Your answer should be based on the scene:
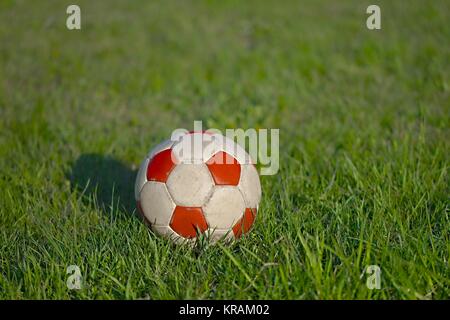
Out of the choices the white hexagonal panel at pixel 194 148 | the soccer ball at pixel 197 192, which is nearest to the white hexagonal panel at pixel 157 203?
the soccer ball at pixel 197 192

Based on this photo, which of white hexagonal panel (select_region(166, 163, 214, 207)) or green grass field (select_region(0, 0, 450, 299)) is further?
white hexagonal panel (select_region(166, 163, 214, 207))

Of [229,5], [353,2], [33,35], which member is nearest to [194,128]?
[33,35]

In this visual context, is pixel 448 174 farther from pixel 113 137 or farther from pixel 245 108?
pixel 113 137

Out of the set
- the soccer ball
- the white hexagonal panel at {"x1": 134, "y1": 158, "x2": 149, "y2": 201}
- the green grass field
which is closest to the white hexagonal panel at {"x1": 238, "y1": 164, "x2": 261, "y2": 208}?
the soccer ball

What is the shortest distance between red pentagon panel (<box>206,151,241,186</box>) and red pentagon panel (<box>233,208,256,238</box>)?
0.18 m

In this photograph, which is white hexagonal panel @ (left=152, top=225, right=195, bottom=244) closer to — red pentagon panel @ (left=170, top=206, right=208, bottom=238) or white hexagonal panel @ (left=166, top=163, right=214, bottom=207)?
red pentagon panel @ (left=170, top=206, right=208, bottom=238)

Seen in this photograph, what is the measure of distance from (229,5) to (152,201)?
6632 mm

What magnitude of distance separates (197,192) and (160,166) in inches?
10.8

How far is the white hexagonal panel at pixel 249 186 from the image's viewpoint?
109 inches

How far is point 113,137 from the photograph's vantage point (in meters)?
4.43

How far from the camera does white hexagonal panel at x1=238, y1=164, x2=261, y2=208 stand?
2.77 meters

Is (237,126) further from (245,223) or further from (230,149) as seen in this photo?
(245,223)

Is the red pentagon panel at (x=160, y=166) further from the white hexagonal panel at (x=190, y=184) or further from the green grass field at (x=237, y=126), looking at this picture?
the green grass field at (x=237, y=126)
